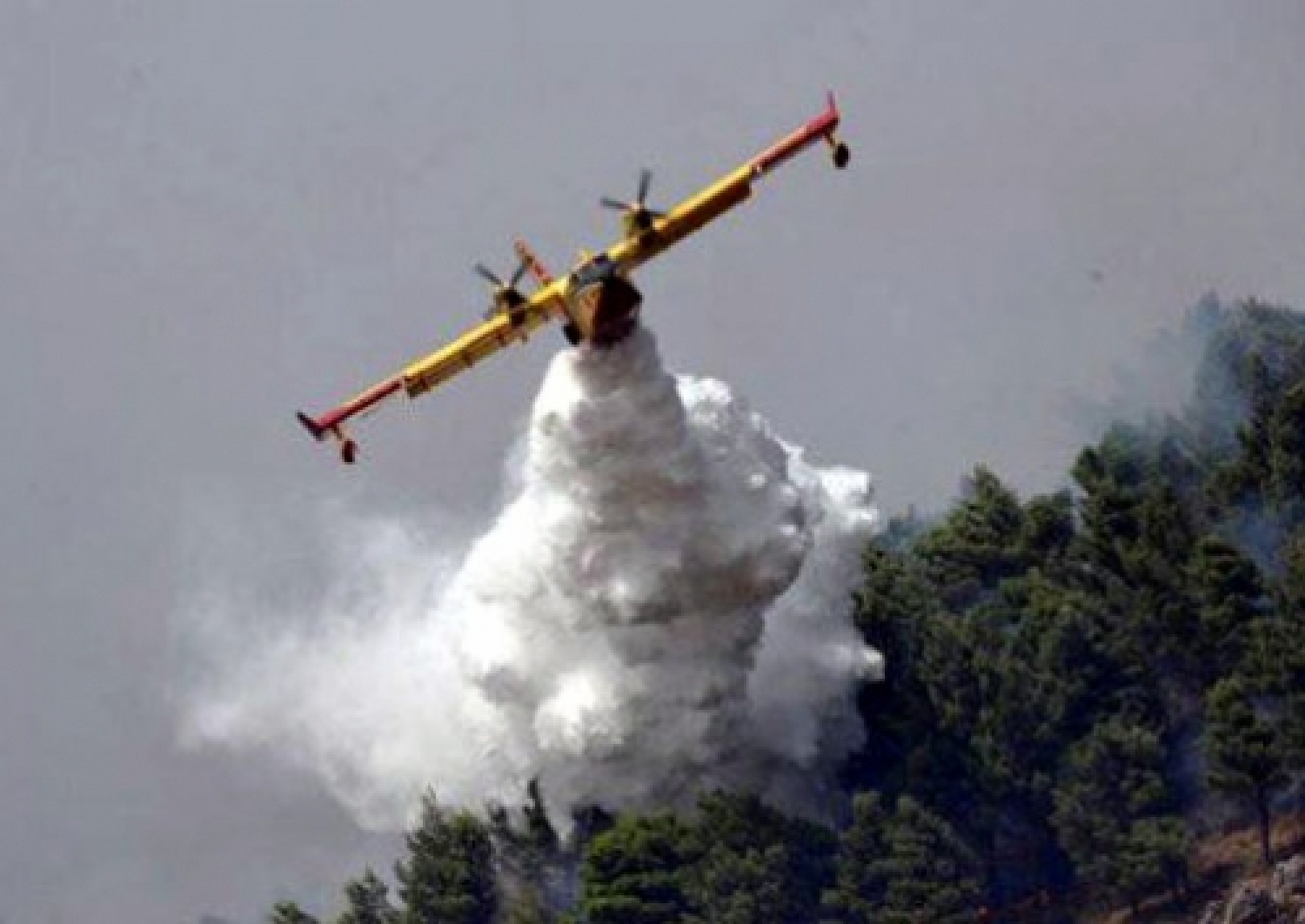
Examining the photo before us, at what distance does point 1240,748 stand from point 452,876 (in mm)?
30840

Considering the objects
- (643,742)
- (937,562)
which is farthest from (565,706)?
(937,562)

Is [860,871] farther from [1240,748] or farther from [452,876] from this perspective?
[452,876]

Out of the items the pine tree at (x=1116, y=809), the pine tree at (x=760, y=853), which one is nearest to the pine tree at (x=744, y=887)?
the pine tree at (x=760, y=853)

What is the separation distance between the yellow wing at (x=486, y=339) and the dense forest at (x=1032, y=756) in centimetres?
1817

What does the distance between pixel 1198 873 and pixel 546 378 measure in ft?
95.2

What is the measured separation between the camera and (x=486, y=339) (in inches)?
4631

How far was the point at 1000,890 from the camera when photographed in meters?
128

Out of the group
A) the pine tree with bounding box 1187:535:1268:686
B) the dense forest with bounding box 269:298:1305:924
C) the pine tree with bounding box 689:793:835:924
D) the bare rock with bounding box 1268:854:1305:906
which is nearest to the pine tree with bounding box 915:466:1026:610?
the dense forest with bounding box 269:298:1305:924

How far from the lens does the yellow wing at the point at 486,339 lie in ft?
377

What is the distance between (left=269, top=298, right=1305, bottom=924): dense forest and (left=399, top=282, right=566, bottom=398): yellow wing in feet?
59.6

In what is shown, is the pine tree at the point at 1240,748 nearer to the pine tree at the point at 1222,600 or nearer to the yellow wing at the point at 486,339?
the pine tree at the point at 1222,600

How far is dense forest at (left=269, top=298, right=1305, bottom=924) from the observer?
12181cm

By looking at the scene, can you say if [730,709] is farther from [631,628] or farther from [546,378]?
[546,378]

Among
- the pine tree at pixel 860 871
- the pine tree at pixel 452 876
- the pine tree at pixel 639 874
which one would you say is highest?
the pine tree at pixel 452 876
